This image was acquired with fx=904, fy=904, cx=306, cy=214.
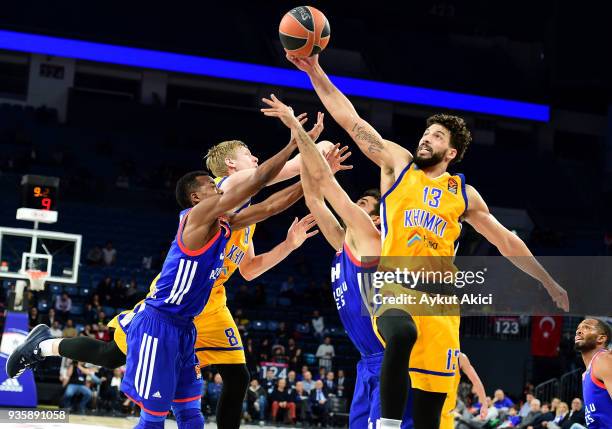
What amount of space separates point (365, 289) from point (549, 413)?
11.1m

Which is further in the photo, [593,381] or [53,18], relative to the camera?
[53,18]

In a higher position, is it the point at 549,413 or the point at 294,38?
the point at 294,38

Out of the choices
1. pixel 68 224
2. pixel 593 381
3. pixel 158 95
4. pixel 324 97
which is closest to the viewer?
pixel 324 97

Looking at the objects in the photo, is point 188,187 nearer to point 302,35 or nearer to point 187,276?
point 187,276

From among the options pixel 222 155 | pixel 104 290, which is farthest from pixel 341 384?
pixel 222 155

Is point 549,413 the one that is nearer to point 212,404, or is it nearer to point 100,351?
point 212,404

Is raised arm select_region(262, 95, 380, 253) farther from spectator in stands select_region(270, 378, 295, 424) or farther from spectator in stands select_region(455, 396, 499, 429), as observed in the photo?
spectator in stands select_region(270, 378, 295, 424)

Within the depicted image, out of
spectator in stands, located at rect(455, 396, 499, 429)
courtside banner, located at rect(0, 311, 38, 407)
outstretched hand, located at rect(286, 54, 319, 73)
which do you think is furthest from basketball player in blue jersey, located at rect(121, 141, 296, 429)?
spectator in stands, located at rect(455, 396, 499, 429)

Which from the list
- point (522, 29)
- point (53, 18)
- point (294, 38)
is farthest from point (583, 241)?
point (294, 38)

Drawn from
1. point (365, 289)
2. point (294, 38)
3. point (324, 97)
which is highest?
point (294, 38)

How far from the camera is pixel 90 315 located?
742 inches

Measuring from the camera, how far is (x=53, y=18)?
26109mm

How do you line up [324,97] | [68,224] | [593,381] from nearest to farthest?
[324,97]
[593,381]
[68,224]

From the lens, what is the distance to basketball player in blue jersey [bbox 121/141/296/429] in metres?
6.36
